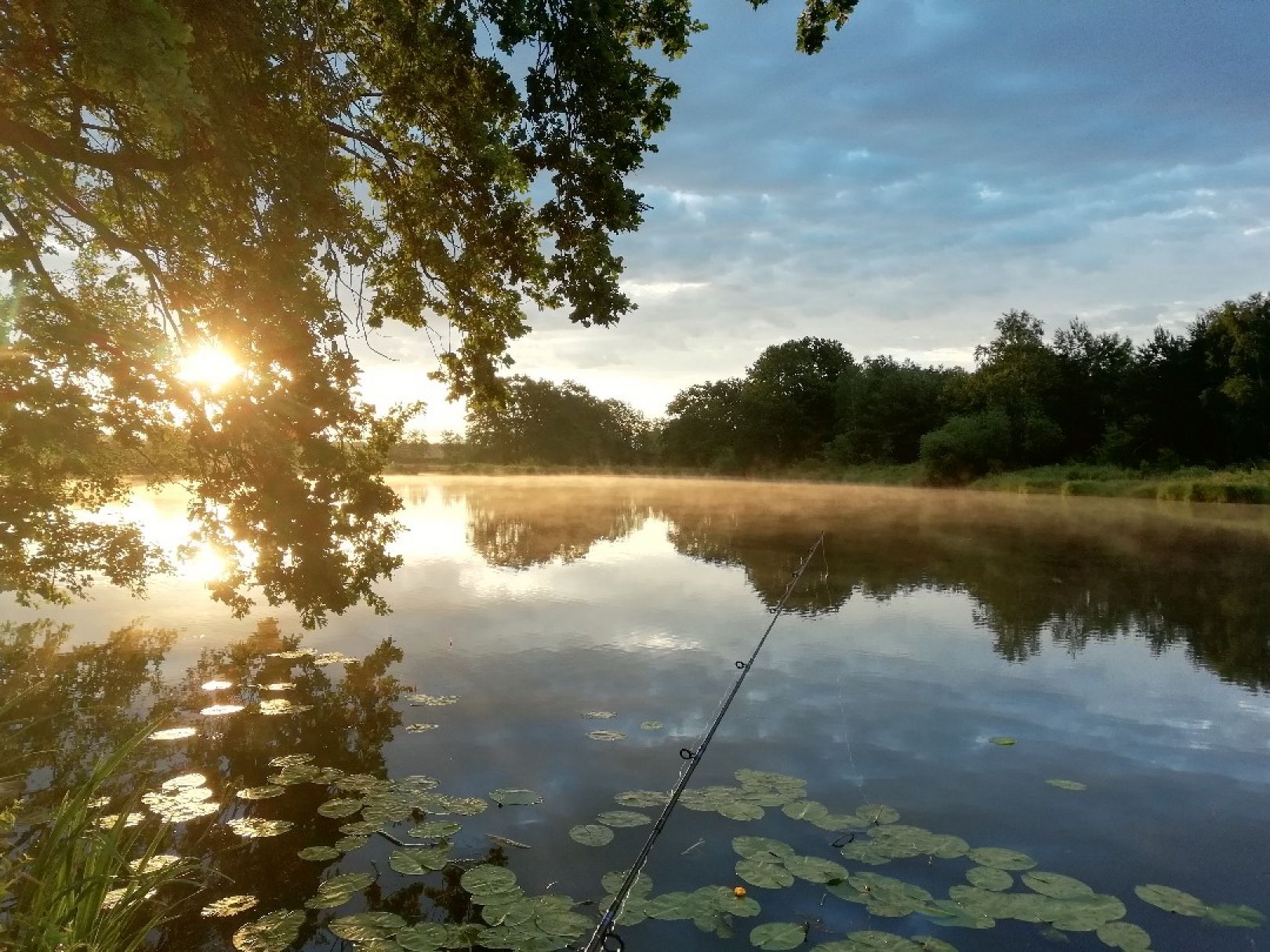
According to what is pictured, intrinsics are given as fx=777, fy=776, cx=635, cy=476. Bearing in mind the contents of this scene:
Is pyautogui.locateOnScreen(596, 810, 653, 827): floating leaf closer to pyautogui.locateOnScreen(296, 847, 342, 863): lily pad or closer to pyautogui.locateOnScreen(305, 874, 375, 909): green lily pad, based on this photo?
pyautogui.locateOnScreen(305, 874, 375, 909): green lily pad

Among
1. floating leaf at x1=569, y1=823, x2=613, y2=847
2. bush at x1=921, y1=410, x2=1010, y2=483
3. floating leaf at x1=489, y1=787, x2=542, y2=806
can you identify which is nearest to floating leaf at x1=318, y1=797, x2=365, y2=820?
floating leaf at x1=489, y1=787, x2=542, y2=806

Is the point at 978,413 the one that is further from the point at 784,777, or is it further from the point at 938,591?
the point at 784,777

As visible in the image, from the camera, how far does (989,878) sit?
5648 mm

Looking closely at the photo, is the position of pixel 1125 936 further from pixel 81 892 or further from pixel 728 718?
pixel 81 892

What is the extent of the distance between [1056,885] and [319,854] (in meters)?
5.42

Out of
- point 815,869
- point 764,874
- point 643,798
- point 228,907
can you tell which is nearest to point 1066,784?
point 815,869

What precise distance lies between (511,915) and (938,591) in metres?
14.5

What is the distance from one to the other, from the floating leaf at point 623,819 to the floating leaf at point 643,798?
19cm

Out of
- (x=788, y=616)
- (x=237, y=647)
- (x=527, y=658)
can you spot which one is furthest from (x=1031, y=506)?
(x=237, y=647)

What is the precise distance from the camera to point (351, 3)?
1088 cm

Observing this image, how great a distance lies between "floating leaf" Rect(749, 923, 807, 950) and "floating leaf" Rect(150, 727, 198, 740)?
6.63m

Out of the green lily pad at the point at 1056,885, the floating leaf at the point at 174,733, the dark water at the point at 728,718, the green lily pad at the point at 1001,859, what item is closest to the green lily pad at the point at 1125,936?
the dark water at the point at 728,718

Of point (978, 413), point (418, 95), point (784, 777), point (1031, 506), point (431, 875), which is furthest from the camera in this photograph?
point (978, 413)

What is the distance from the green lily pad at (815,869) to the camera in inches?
220
